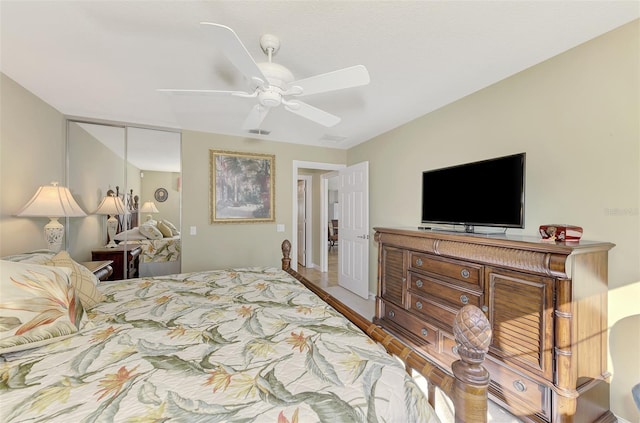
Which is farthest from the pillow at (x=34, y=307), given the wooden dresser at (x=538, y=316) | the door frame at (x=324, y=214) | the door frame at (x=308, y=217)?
the door frame at (x=308, y=217)

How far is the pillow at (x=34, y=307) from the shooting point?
1006 millimetres

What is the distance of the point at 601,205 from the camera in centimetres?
163

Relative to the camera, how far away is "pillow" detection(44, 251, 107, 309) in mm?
1481

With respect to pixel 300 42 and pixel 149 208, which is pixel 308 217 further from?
pixel 300 42

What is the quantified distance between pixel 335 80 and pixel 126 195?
3.10 m

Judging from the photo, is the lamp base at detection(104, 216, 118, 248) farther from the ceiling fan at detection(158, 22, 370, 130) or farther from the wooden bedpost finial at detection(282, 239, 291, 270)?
the ceiling fan at detection(158, 22, 370, 130)

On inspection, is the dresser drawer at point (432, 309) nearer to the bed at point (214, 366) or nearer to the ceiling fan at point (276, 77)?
the bed at point (214, 366)

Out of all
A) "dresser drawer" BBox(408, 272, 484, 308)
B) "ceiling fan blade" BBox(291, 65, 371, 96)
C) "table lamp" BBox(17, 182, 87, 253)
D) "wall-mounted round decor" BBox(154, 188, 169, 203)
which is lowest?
"dresser drawer" BBox(408, 272, 484, 308)

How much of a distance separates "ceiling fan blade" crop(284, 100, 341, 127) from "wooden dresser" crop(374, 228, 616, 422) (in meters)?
1.33

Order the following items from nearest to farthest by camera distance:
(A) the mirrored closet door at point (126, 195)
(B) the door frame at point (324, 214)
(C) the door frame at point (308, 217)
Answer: (A) the mirrored closet door at point (126, 195) → (B) the door frame at point (324, 214) → (C) the door frame at point (308, 217)

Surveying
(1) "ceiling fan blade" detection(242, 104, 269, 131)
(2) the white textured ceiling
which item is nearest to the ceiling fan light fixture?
(1) "ceiling fan blade" detection(242, 104, 269, 131)

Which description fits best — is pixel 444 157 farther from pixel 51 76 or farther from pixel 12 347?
pixel 51 76

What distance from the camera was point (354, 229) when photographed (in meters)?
4.09

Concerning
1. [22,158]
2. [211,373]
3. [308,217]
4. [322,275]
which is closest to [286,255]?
[211,373]
